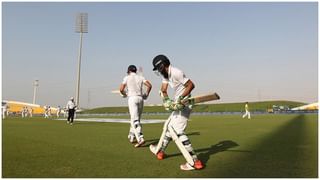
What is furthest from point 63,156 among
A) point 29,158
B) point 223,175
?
point 223,175

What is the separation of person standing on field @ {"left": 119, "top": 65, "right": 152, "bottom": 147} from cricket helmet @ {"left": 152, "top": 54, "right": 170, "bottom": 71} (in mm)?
3269

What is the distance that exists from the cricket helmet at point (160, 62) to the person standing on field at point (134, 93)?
3.27m

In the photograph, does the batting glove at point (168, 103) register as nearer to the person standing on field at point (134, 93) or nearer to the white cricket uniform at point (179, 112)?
the white cricket uniform at point (179, 112)

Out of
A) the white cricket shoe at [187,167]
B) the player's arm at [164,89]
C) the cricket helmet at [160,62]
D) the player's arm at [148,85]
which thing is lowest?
the white cricket shoe at [187,167]

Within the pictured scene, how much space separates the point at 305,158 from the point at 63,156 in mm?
4949

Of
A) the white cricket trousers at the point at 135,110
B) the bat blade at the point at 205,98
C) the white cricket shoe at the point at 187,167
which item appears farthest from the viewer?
the white cricket trousers at the point at 135,110

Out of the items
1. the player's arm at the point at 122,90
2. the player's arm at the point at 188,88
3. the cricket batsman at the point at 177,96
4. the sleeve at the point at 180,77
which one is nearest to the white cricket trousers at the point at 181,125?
the cricket batsman at the point at 177,96

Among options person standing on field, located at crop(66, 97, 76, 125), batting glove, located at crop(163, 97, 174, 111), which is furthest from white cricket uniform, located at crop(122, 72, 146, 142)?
person standing on field, located at crop(66, 97, 76, 125)

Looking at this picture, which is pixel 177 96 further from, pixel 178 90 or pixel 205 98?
pixel 205 98

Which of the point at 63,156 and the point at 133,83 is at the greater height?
the point at 133,83

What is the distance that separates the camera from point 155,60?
576 centimetres

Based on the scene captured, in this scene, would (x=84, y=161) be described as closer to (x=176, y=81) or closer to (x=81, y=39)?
(x=176, y=81)

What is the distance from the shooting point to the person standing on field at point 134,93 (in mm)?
8906

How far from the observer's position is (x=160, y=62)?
570 cm
